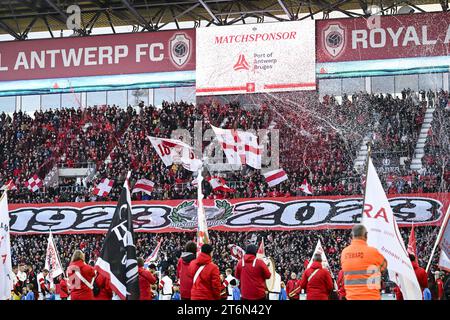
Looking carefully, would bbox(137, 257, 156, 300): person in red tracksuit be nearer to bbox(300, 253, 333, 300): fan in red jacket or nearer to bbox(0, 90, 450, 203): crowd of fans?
bbox(300, 253, 333, 300): fan in red jacket

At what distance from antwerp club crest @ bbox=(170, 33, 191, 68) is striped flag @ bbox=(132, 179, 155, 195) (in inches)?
193

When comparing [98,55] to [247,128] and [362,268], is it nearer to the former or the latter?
[247,128]

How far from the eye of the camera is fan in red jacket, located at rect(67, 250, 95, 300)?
34.9ft

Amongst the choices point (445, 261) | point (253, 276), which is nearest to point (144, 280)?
point (253, 276)

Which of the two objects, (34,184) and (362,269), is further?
(34,184)

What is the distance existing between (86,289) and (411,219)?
18.4 m

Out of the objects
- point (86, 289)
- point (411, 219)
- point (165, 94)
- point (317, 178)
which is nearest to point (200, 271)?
point (86, 289)

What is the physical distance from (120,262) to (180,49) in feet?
75.2

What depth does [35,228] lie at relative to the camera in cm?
3120

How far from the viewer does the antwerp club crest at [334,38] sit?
1204 inches

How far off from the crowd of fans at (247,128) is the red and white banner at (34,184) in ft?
0.81

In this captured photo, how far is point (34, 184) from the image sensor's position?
34.3m

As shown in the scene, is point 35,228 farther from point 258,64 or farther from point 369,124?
point 369,124

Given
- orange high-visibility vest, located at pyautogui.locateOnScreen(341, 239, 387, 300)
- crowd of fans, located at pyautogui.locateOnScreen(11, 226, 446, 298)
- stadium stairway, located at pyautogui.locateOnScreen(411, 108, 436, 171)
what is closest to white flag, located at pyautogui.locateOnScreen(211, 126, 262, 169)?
Answer: crowd of fans, located at pyautogui.locateOnScreen(11, 226, 446, 298)
